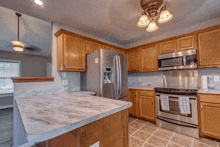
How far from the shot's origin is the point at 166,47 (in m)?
2.69

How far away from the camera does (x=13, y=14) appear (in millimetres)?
2115

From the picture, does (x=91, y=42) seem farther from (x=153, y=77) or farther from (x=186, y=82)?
(x=186, y=82)

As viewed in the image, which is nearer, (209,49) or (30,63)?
(209,49)

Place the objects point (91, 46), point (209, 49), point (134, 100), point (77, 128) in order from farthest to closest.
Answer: point (134, 100) < point (91, 46) < point (209, 49) < point (77, 128)

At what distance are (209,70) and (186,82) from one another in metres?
0.52

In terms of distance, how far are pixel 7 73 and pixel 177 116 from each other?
6821 mm

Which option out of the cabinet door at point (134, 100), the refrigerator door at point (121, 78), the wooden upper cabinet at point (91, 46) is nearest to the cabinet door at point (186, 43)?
the refrigerator door at point (121, 78)

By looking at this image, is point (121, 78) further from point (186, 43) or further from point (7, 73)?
point (7, 73)

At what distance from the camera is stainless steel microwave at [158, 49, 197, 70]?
227 cm

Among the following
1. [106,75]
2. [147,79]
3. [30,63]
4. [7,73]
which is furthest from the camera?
[30,63]

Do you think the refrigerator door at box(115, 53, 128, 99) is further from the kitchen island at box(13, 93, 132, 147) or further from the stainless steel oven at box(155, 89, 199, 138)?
the kitchen island at box(13, 93, 132, 147)

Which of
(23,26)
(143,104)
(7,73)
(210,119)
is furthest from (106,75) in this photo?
(7,73)

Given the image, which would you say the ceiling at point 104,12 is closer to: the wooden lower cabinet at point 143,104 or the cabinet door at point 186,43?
the cabinet door at point 186,43

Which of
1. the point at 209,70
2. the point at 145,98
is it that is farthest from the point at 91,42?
the point at 209,70
